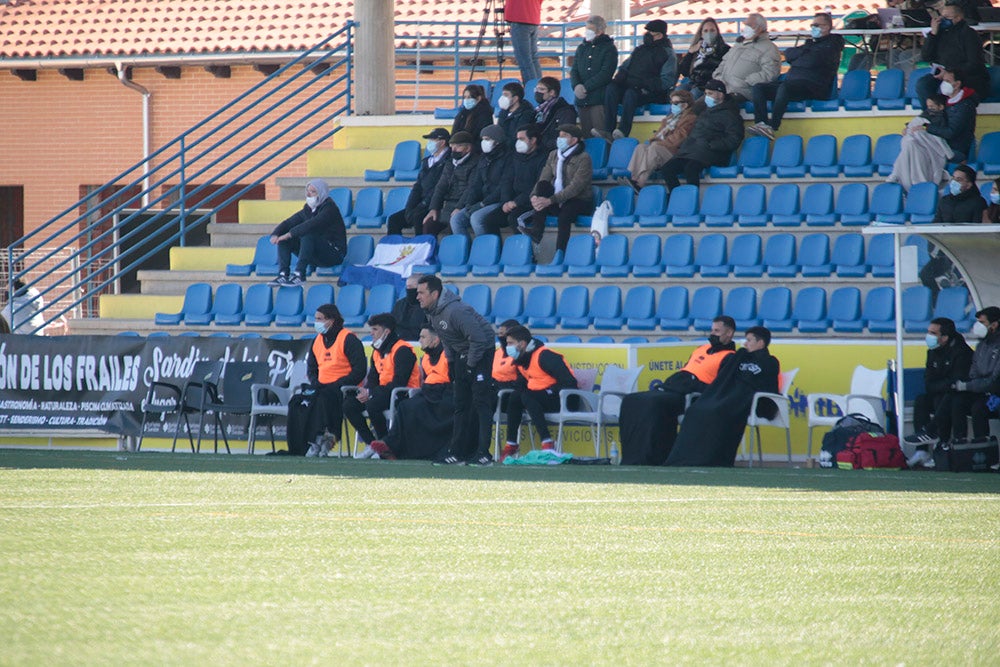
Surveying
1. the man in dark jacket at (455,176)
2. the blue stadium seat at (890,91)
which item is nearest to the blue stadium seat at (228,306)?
the man in dark jacket at (455,176)

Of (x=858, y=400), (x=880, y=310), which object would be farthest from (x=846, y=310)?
(x=858, y=400)

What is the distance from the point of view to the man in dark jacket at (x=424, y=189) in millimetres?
19078

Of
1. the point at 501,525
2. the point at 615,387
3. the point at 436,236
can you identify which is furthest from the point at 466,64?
the point at 501,525

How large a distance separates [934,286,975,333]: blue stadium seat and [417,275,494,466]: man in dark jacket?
4594mm

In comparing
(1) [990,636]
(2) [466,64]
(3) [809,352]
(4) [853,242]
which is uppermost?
(2) [466,64]

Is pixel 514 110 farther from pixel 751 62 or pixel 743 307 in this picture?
pixel 743 307

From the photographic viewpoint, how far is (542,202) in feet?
59.1

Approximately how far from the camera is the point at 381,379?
51.7ft

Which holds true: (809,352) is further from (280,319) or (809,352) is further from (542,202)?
(280,319)

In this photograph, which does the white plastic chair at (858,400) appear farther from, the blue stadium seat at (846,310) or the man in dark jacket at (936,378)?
the blue stadium seat at (846,310)

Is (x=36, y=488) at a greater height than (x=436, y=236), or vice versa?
(x=436, y=236)

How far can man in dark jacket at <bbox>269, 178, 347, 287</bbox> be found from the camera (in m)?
Result: 18.6

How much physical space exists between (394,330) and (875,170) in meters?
6.10

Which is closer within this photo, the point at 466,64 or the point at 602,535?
the point at 602,535
